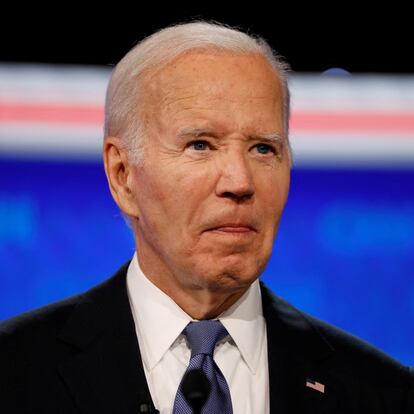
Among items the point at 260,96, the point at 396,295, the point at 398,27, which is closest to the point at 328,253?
the point at 396,295

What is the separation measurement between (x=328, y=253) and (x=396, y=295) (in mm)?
324

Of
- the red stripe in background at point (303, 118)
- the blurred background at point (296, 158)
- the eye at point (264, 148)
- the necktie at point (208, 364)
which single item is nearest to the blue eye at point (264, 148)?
the eye at point (264, 148)

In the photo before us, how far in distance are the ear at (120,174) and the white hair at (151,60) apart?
0.03 meters

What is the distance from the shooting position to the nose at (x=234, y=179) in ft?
7.80

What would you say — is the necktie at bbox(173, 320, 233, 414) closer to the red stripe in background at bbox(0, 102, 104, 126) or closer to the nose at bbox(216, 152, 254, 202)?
the nose at bbox(216, 152, 254, 202)

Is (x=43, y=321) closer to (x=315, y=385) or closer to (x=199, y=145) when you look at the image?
(x=199, y=145)

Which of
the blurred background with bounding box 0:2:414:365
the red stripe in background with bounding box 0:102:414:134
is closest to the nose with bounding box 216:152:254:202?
the blurred background with bounding box 0:2:414:365

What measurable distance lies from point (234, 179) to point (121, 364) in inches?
21.8

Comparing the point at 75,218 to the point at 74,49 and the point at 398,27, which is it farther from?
the point at 398,27

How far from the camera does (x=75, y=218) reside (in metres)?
3.90

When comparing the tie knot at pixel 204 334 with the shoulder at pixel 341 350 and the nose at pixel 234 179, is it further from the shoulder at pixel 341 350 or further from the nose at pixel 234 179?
the nose at pixel 234 179

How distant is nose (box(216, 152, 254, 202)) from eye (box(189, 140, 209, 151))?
0.20 feet

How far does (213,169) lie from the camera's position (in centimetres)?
242

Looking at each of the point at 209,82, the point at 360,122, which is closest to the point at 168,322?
the point at 209,82
